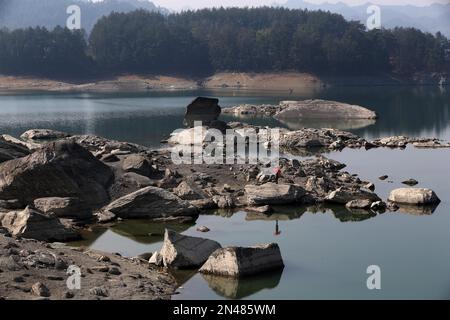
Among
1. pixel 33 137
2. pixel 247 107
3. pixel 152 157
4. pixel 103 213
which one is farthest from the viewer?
pixel 247 107

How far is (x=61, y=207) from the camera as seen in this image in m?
23.3

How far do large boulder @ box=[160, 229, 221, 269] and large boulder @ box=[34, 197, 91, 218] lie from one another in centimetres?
595

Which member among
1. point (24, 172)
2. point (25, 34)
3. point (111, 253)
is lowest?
point (111, 253)

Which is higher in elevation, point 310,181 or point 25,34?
point 25,34

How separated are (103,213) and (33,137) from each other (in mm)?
27278

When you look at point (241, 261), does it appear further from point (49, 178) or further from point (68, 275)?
point (49, 178)

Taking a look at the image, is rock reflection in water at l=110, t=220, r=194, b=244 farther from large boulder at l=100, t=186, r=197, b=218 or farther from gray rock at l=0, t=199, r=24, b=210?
gray rock at l=0, t=199, r=24, b=210

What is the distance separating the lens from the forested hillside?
5418 inches

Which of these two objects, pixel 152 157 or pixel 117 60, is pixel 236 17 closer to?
pixel 117 60

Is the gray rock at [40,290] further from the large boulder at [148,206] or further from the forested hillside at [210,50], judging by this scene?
the forested hillside at [210,50]

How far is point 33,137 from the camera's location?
4903cm

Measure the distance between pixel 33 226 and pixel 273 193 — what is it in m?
10.1

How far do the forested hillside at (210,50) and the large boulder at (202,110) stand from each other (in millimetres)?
92637
